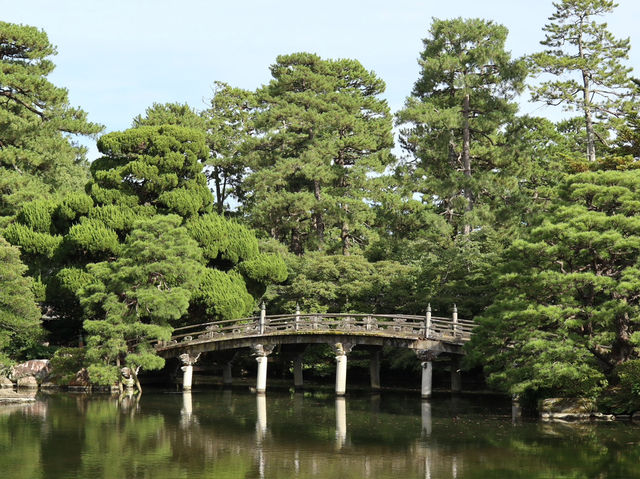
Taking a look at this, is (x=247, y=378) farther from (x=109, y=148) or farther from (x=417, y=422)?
(x=417, y=422)

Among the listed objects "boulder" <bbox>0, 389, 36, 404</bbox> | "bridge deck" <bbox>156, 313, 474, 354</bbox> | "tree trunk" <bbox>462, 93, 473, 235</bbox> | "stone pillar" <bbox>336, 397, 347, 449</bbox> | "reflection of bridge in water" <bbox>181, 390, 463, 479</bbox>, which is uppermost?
"tree trunk" <bbox>462, 93, 473, 235</bbox>

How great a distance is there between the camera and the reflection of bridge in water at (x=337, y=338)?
113ft

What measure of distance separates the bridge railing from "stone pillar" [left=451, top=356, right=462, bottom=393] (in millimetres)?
1927

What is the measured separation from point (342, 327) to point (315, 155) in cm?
1753

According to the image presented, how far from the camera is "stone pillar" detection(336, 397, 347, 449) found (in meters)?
23.5

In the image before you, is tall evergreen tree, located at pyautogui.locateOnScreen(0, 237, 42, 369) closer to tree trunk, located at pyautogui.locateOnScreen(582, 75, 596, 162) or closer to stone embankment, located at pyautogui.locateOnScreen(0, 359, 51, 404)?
stone embankment, located at pyautogui.locateOnScreen(0, 359, 51, 404)

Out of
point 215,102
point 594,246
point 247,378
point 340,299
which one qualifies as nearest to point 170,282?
point 340,299

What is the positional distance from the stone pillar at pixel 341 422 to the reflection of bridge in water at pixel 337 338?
2.58 m

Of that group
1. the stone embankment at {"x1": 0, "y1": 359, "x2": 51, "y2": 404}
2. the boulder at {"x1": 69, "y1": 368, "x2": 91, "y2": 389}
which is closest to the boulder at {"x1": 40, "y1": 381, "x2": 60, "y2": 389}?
the stone embankment at {"x1": 0, "y1": 359, "x2": 51, "y2": 404}

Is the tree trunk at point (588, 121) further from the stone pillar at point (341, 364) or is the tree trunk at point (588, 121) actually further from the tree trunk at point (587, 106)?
the stone pillar at point (341, 364)

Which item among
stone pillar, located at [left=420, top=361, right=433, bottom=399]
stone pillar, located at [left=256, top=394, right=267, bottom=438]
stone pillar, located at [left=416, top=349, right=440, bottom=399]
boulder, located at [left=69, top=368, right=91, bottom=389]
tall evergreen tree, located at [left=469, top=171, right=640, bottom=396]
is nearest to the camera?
stone pillar, located at [left=256, top=394, right=267, bottom=438]

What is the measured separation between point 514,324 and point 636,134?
471 inches

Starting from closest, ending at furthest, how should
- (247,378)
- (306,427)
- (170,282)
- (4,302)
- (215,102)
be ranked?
(306,427), (4,302), (170,282), (247,378), (215,102)

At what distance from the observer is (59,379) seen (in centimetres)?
3850
